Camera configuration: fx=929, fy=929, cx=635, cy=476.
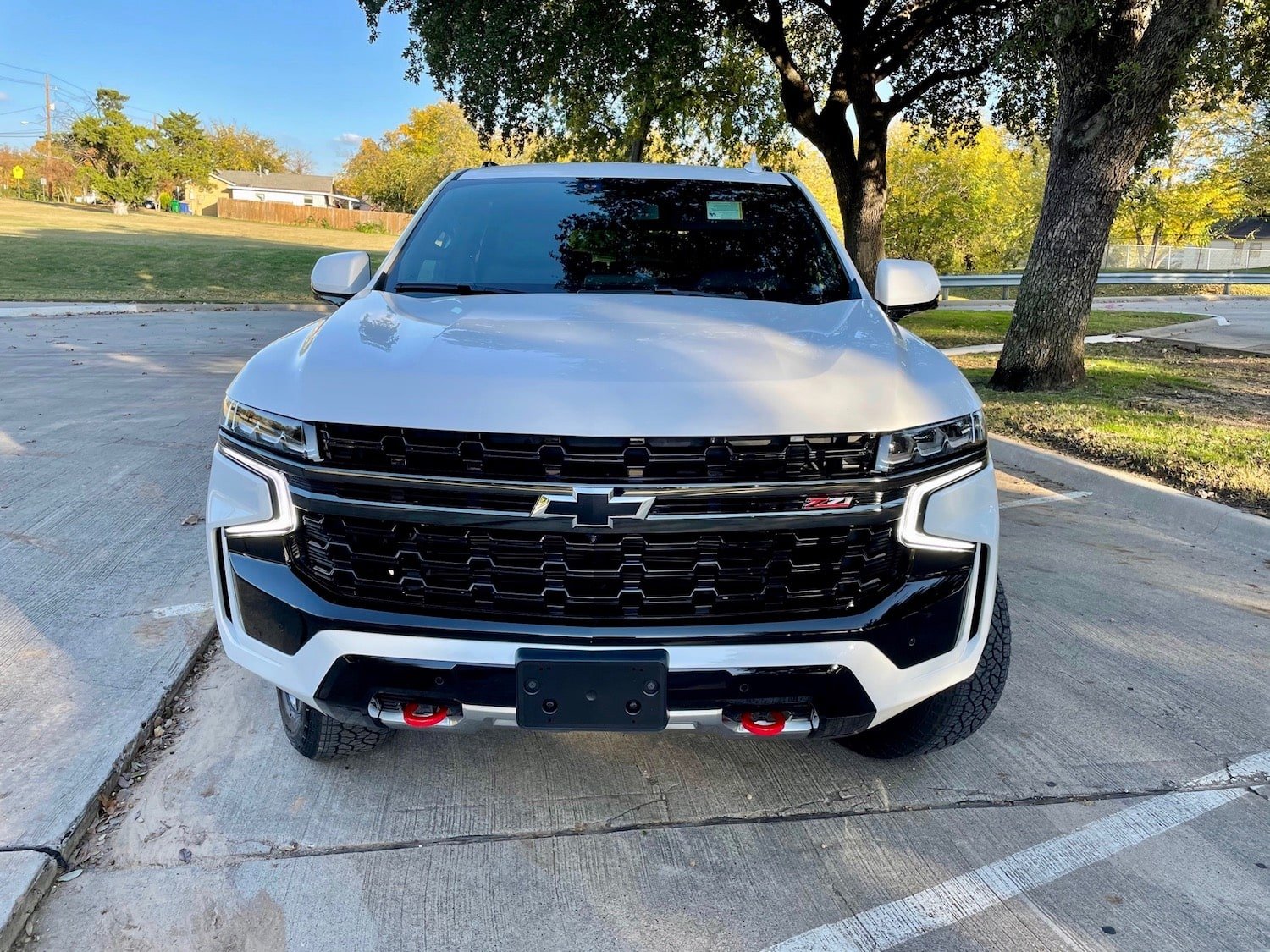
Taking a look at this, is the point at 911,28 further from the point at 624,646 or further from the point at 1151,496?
the point at 624,646

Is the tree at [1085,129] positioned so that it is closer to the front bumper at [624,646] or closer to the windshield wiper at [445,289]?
the windshield wiper at [445,289]

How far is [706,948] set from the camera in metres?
2.16

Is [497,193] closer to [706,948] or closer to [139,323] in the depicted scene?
[706,948]

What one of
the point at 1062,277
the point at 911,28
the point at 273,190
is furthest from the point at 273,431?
the point at 273,190

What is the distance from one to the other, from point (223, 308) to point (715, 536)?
704 inches

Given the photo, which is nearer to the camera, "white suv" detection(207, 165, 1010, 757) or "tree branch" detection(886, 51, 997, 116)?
"white suv" detection(207, 165, 1010, 757)

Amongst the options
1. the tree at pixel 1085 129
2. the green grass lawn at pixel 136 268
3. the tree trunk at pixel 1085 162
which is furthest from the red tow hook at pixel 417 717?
the green grass lawn at pixel 136 268

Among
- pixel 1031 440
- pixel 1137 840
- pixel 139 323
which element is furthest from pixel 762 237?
pixel 139 323

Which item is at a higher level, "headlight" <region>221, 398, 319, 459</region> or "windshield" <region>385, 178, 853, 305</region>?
"windshield" <region>385, 178, 853, 305</region>

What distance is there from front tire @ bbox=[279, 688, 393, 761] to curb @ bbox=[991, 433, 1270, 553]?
474 centimetres

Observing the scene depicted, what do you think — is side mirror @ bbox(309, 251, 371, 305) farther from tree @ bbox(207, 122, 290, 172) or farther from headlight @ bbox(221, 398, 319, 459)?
tree @ bbox(207, 122, 290, 172)

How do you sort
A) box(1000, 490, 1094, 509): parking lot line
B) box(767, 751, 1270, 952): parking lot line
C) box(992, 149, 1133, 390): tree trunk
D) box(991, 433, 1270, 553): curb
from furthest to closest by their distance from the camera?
box(992, 149, 1133, 390): tree trunk < box(1000, 490, 1094, 509): parking lot line < box(991, 433, 1270, 553): curb < box(767, 751, 1270, 952): parking lot line

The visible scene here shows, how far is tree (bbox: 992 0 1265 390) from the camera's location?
7602mm

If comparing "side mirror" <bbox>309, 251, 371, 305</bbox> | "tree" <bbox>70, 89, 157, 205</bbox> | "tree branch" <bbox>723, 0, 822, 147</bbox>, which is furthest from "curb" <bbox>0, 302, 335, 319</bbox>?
"tree" <bbox>70, 89, 157, 205</bbox>
